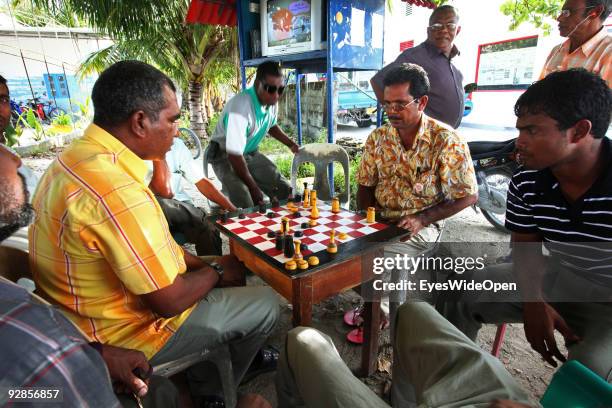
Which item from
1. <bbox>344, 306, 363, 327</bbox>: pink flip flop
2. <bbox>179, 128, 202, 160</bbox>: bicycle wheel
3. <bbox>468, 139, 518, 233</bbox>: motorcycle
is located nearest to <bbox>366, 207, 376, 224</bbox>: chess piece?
<bbox>344, 306, 363, 327</bbox>: pink flip flop

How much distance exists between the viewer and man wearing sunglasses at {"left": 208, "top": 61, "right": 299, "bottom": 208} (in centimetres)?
344

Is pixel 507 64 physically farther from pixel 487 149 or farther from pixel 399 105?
pixel 399 105

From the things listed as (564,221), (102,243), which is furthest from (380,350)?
(102,243)

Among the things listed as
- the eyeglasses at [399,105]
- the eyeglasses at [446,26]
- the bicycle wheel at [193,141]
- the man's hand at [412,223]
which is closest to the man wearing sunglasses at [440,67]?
the eyeglasses at [446,26]

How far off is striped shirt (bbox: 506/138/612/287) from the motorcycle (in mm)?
2317

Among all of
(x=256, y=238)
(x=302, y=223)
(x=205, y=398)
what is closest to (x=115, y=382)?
(x=205, y=398)

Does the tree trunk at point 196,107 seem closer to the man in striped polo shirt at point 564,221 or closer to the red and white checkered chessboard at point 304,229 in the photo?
the red and white checkered chessboard at point 304,229

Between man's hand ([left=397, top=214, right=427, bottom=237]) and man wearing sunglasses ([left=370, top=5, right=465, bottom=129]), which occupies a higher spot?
man wearing sunglasses ([left=370, top=5, right=465, bottom=129])

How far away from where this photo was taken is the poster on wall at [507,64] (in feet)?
22.0

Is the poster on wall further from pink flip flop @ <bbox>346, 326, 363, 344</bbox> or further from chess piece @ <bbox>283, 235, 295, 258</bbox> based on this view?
chess piece @ <bbox>283, 235, 295, 258</bbox>

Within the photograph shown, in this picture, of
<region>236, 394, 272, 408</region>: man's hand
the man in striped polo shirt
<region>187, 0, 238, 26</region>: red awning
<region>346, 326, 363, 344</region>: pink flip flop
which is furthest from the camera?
<region>187, 0, 238, 26</region>: red awning

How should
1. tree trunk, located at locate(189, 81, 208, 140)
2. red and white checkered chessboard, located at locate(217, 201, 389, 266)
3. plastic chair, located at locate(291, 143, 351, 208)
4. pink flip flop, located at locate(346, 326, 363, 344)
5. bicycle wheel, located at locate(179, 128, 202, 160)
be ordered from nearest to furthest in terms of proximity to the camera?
1. red and white checkered chessboard, located at locate(217, 201, 389, 266)
2. pink flip flop, located at locate(346, 326, 363, 344)
3. plastic chair, located at locate(291, 143, 351, 208)
4. bicycle wheel, located at locate(179, 128, 202, 160)
5. tree trunk, located at locate(189, 81, 208, 140)

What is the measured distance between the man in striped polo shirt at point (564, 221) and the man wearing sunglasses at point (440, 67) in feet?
6.05

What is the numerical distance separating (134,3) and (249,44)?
2474 millimetres
